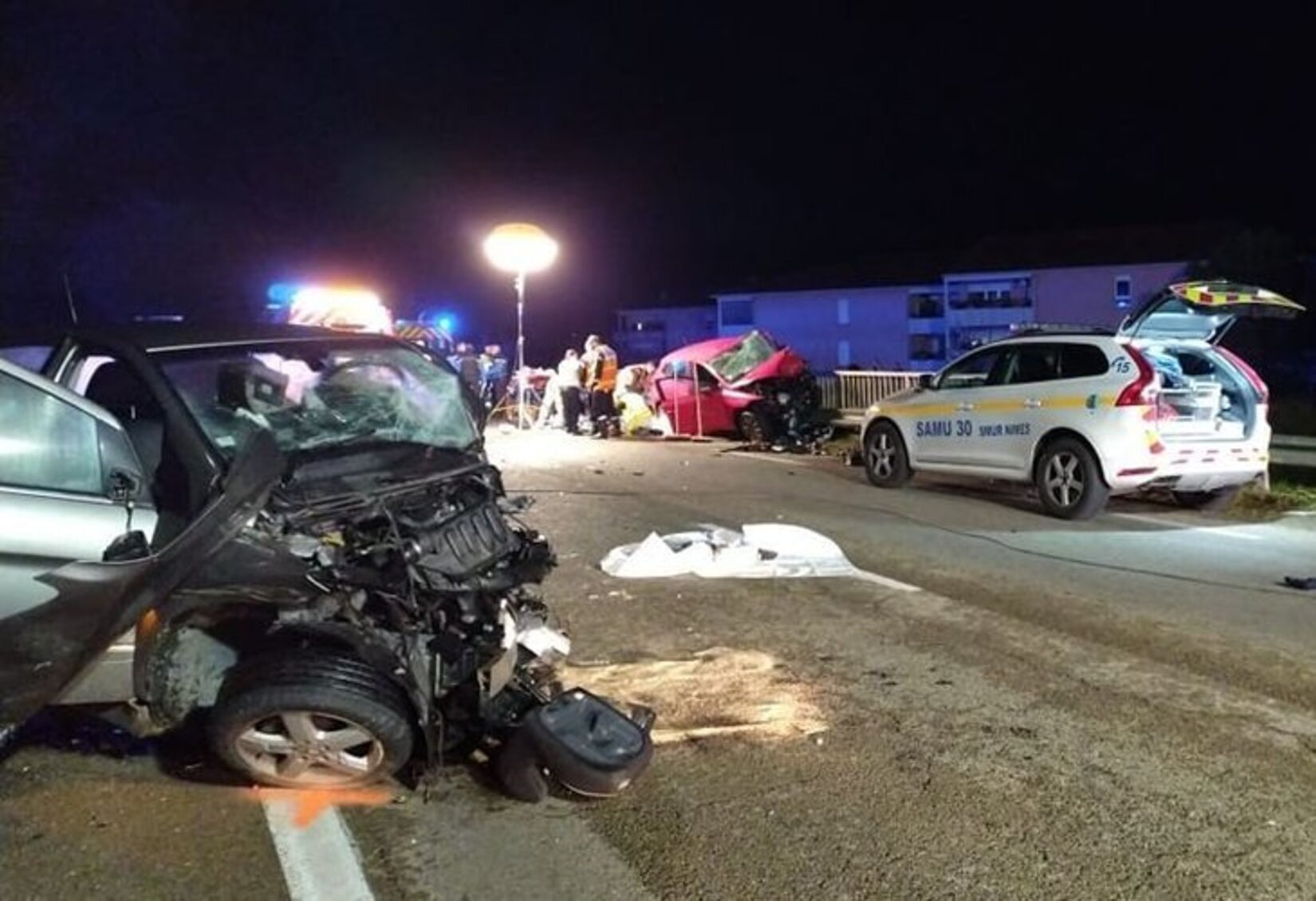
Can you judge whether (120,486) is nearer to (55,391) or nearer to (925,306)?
(55,391)

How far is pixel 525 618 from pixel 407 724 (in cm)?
81

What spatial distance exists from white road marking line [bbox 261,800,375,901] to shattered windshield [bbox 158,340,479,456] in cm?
141

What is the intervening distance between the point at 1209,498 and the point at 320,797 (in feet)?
30.7

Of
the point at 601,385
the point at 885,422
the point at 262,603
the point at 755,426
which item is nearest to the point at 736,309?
the point at 601,385

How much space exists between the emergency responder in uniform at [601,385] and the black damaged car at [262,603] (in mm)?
15339

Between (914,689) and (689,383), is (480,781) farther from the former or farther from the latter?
(689,383)

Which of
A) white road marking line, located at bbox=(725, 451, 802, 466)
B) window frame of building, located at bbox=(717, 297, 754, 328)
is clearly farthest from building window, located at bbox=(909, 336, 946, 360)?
white road marking line, located at bbox=(725, 451, 802, 466)

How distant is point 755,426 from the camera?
16984mm

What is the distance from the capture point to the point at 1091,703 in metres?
5.08

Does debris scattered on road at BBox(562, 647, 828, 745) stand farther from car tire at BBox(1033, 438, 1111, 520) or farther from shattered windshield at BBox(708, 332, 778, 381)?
shattered windshield at BBox(708, 332, 778, 381)

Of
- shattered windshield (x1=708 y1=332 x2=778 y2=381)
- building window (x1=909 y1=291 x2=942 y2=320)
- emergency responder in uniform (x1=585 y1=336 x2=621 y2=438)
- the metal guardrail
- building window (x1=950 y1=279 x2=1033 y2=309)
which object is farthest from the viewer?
building window (x1=909 y1=291 x2=942 y2=320)

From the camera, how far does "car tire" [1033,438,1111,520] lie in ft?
32.3

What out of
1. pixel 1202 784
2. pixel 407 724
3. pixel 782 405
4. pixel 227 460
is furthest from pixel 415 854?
pixel 782 405

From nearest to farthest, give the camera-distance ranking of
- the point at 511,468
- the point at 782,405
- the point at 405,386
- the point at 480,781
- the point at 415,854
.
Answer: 1. the point at 415,854
2. the point at 480,781
3. the point at 405,386
4. the point at 511,468
5. the point at 782,405
